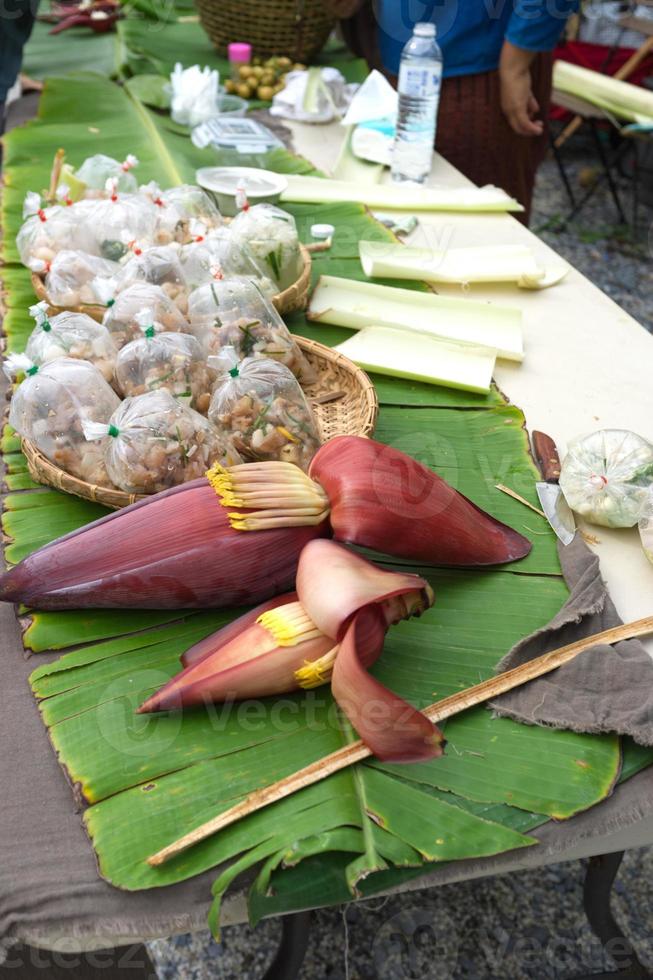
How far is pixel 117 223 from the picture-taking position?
1.76m

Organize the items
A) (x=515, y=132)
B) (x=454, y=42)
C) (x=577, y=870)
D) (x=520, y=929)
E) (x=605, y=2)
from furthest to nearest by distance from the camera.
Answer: (x=605, y=2), (x=515, y=132), (x=454, y=42), (x=577, y=870), (x=520, y=929)

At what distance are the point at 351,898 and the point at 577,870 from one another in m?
1.15

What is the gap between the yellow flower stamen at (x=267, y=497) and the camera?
1076 millimetres

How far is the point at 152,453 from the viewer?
118 centimetres

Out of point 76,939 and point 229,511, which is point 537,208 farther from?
point 76,939

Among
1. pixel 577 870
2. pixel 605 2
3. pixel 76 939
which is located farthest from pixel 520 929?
pixel 605 2

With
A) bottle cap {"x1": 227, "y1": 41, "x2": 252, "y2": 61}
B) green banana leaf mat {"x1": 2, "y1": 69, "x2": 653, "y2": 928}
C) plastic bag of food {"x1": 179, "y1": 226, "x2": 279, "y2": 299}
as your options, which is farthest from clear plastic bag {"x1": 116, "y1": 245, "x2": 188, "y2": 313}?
bottle cap {"x1": 227, "y1": 41, "x2": 252, "y2": 61}

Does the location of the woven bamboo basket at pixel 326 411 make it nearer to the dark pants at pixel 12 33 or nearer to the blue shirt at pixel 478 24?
the blue shirt at pixel 478 24

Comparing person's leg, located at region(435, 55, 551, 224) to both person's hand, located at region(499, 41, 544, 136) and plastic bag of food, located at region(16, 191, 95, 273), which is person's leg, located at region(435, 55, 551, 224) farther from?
plastic bag of food, located at region(16, 191, 95, 273)

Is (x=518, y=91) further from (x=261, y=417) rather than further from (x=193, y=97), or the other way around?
(x=261, y=417)

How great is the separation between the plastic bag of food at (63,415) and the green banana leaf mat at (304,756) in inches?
4.2

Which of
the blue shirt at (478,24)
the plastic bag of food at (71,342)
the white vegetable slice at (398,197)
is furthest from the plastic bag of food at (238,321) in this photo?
the blue shirt at (478,24)

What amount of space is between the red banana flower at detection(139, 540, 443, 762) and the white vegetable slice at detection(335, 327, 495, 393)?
0.73 m

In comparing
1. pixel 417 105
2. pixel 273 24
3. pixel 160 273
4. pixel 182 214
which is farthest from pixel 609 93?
pixel 160 273
